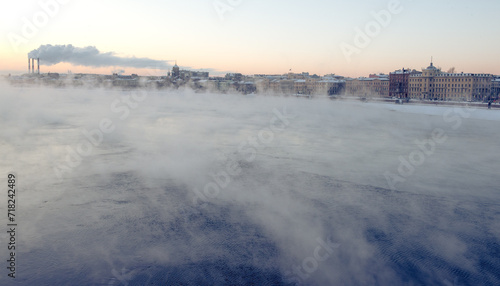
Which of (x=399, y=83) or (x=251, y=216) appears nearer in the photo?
(x=251, y=216)

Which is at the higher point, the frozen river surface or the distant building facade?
the distant building facade

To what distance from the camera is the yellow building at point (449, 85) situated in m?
56.7

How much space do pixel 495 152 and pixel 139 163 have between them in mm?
14439

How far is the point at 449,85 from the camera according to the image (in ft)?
193

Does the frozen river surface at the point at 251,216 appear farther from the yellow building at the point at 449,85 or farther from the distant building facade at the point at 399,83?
the distant building facade at the point at 399,83

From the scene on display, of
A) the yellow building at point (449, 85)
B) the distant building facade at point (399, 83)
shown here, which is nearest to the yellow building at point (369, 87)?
the distant building facade at point (399, 83)

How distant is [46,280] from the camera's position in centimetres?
535

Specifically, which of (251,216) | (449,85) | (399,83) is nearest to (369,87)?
(399,83)

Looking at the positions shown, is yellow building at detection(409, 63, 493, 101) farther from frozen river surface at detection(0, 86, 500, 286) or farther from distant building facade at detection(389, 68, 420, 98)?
frozen river surface at detection(0, 86, 500, 286)

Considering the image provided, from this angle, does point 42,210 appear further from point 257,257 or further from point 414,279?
point 414,279

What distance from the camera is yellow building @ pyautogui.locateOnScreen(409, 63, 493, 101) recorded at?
2231 inches

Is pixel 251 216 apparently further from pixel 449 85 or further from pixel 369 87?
pixel 369 87

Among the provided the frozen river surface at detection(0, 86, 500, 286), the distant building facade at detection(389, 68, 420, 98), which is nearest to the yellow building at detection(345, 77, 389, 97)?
the distant building facade at detection(389, 68, 420, 98)

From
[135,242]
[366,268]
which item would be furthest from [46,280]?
[366,268]
